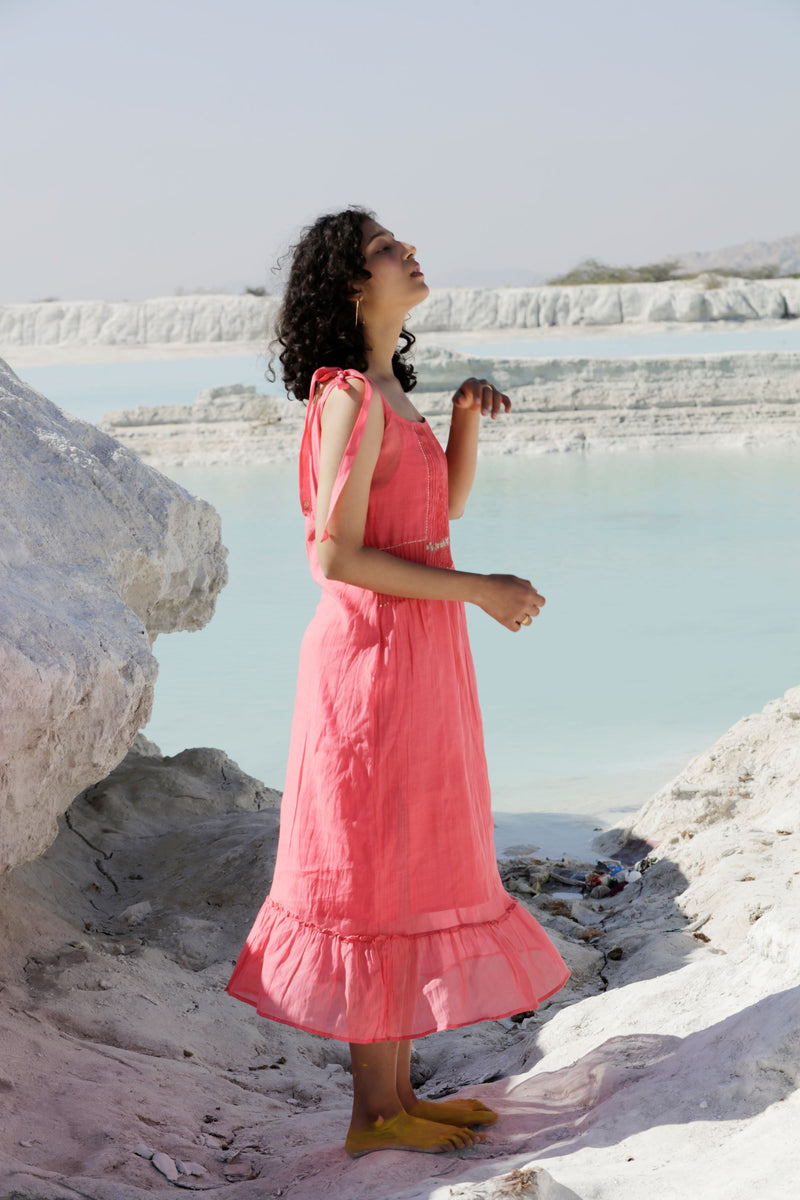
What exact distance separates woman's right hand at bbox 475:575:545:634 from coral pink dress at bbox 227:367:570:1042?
112 millimetres

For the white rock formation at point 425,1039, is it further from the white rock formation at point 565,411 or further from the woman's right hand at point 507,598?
the white rock formation at point 565,411

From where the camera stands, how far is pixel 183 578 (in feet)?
9.86

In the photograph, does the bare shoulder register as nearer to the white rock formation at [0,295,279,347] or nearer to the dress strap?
the dress strap

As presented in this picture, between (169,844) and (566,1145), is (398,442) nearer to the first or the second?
(566,1145)

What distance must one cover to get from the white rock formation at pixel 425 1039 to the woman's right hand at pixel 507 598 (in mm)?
609

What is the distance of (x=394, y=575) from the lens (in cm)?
157

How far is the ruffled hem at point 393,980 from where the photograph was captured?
1.58 m

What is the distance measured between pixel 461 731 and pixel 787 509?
9872mm

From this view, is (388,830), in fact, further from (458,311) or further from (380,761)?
(458,311)

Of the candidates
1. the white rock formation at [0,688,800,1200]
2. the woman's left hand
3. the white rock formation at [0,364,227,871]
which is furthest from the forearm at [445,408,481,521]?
the white rock formation at [0,688,800,1200]

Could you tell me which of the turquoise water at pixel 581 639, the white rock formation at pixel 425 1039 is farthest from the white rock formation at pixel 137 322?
the white rock formation at pixel 425 1039

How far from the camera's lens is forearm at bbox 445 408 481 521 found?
184cm

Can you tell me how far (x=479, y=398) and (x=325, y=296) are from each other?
293mm

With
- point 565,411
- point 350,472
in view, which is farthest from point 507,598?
point 565,411
